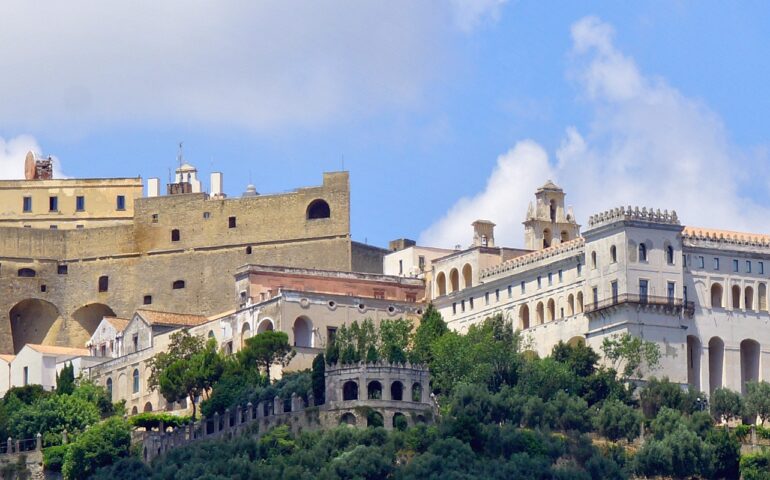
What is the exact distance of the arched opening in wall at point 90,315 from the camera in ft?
392

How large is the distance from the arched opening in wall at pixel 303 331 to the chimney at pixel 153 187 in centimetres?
2173

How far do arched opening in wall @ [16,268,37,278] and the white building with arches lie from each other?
28126 mm

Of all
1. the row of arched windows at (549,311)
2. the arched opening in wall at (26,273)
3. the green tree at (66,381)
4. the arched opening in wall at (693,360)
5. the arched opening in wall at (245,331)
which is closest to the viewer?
the arched opening in wall at (693,360)

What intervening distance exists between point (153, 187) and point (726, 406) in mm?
40685

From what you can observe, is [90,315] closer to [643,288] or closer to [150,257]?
[150,257]

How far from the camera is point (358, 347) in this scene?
323ft

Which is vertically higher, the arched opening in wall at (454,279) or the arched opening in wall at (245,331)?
the arched opening in wall at (454,279)

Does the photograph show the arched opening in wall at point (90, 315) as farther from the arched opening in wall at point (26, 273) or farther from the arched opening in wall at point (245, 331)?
the arched opening in wall at point (245, 331)

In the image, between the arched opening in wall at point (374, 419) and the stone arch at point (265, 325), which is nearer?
the arched opening in wall at point (374, 419)

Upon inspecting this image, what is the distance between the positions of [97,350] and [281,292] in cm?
1338

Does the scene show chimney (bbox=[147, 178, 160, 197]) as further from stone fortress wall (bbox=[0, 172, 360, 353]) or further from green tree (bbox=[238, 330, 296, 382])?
green tree (bbox=[238, 330, 296, 382])

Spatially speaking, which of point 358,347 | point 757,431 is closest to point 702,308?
point 757,431

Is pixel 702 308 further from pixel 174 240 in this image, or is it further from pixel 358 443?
pixel 174 240

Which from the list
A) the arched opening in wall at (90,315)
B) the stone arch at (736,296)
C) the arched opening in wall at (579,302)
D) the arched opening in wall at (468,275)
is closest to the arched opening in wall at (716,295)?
the stone arch at (736,296)
